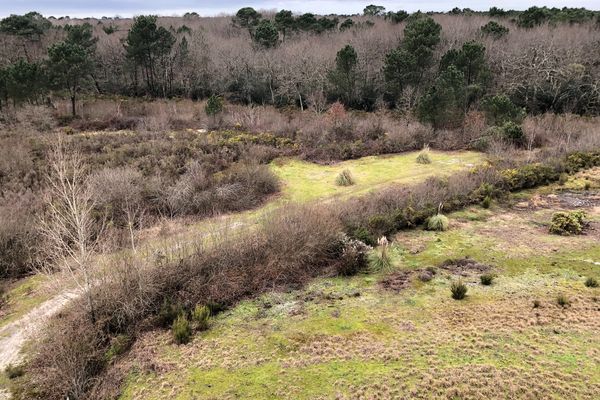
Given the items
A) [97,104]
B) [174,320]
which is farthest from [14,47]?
[174,320]

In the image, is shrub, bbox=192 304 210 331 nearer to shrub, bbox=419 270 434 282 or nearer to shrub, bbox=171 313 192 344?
shrub, bbox=171 313 192 344

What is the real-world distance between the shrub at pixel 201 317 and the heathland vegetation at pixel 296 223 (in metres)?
0.05

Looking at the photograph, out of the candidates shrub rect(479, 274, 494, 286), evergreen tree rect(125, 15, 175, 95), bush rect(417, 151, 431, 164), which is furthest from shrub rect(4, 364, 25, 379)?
evergreen tree rect(125, 15, 175, 95)

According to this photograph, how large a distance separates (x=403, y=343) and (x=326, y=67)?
128 feet

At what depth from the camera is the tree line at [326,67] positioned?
34.3m

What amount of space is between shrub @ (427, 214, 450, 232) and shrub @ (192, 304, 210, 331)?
893 centimetres

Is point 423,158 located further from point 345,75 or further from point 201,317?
point 345,75

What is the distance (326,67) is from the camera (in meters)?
44.5

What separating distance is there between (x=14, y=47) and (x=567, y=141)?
63.1 metres

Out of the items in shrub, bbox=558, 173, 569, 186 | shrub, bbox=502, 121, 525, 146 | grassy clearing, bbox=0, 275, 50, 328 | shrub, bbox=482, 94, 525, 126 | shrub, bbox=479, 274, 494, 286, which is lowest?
grassy clearing, bbox=0, 275, 50, 328

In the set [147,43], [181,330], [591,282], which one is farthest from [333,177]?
[147,43]

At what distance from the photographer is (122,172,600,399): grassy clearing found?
8.30 metres

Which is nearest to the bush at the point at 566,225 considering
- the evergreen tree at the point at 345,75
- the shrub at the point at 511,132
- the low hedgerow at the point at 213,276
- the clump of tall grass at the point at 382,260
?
the low hedgerow at the point at 213,276

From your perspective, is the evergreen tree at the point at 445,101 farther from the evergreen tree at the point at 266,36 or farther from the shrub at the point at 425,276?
the evergreen tree at the point at 266,36
